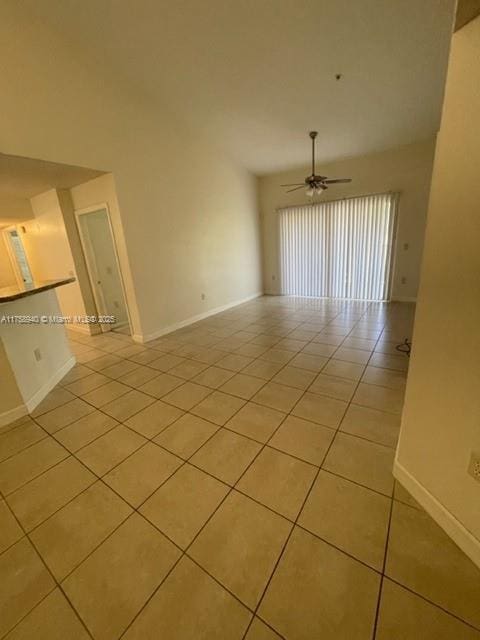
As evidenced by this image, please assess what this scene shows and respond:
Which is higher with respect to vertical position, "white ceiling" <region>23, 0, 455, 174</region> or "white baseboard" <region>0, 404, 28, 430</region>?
"white ceiling" <region>23, 0, 455, 174</region>

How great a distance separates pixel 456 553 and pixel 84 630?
1537 mm

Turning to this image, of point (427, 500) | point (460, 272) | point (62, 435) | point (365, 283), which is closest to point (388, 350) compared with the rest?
point (427, 500)

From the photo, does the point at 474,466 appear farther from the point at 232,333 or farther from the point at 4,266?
the point at 4,266

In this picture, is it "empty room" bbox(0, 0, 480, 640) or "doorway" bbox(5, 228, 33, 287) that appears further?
"doorway" bbox(5, 228, 33, 287)

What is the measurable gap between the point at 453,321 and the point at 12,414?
10.5 ft

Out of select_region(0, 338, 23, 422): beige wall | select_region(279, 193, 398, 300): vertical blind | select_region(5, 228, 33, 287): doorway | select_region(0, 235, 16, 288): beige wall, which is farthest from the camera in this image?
select_region(0, 235, 16, 288): beige wall

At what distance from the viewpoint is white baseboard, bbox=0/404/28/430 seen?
217 cm

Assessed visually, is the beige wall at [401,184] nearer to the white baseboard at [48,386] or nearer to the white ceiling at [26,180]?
the white ceiling at [26,180]

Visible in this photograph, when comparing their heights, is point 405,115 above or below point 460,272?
above

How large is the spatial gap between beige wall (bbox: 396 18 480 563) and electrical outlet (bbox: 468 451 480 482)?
0.02 metres

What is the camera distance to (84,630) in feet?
3.12

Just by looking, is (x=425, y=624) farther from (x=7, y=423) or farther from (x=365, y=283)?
(x=365, y=283)

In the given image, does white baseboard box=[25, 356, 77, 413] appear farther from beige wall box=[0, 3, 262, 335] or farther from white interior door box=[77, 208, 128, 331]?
white interior door box=[77, 208, 128, 331]

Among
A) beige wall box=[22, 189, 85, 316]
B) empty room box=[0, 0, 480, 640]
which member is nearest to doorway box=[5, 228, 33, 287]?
empty room box=[0, 0, 480, 640]
